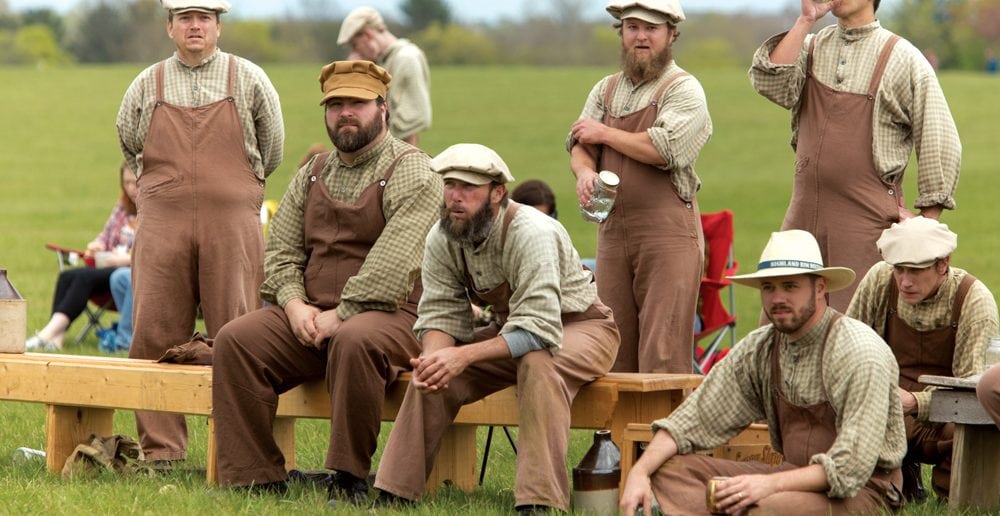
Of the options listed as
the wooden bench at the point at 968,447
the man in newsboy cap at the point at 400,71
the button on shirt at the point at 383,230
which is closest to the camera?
the wooden bench at the point at 968,447

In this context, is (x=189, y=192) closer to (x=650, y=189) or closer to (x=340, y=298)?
(x=340, y=298)

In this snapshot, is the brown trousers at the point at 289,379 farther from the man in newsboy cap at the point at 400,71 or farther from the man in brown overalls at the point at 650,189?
the man in newsboy cap at the point at 400,71

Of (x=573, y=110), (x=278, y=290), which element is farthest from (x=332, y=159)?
(x=573, y=110)

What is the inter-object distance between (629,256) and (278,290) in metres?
1.51

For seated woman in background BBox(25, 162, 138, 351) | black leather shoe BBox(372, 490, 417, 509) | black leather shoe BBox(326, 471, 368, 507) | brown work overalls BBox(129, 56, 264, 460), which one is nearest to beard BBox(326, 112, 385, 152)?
brown work overalls BBox(129, 56, 264, 460)

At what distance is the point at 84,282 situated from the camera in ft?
40.7

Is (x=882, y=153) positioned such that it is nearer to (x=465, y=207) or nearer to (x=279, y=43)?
(x=465, y=207)

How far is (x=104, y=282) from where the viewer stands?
12.5 metres

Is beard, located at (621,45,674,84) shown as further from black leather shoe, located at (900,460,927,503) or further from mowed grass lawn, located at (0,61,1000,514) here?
black leather shoe, located at (900,460,927,503)

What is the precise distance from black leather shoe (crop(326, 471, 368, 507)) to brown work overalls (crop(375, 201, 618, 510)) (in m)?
0.17

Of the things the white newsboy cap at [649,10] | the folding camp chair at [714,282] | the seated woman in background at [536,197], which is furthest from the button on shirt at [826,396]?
the folding camp chair at [714,282]

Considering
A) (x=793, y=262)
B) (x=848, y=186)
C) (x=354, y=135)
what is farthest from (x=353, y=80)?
(x=793, y=262)

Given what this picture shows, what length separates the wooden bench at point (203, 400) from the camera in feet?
22.0

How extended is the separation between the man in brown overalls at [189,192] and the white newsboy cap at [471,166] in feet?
5.89
